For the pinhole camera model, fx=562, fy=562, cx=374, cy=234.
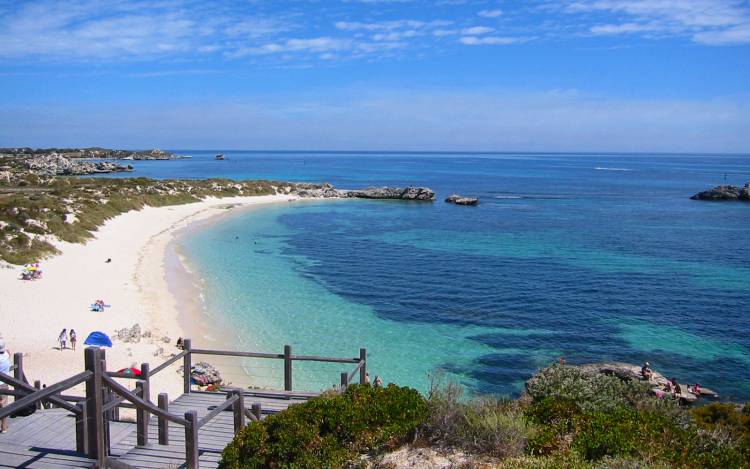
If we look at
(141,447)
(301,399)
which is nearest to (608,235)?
(301,399)

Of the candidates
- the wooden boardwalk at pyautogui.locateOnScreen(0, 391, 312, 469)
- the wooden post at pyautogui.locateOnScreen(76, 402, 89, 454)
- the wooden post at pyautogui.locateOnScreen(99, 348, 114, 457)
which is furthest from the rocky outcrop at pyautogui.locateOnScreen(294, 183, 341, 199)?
the wooden post at pyautogui.locateOnScreen(76, 402, 89, 454)

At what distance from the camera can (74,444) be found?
341 inches

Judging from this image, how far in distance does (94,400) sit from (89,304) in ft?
72.0

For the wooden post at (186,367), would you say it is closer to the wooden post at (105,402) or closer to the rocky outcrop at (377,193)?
the wooden post at (105,402)

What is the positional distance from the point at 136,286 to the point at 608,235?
42.3 metres

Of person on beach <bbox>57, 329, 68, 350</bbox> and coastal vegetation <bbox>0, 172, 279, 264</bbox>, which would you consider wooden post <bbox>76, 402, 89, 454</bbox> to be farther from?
coastal vegetation <bbox>0, 172, 279, 264</bbox>

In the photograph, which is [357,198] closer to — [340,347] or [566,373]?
[340,347]

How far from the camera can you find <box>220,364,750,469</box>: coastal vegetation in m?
7.26

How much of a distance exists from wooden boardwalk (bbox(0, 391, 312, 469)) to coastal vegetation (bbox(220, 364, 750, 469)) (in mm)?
1578

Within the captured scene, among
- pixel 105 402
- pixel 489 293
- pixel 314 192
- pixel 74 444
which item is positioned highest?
pixel 314 192

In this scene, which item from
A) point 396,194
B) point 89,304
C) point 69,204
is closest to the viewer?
point 89,304

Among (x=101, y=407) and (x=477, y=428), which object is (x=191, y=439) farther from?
(x=477, y=428)

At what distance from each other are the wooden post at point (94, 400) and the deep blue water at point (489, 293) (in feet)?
45.5

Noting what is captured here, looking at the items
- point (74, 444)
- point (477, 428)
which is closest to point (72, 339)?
point (74, 444)
